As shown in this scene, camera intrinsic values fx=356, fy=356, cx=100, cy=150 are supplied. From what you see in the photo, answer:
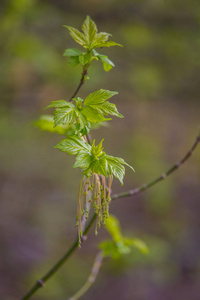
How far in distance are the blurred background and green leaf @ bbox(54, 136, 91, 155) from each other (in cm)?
234

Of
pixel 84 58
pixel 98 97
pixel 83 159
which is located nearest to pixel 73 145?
pixel 83 159

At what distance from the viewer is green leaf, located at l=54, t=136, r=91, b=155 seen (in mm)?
860

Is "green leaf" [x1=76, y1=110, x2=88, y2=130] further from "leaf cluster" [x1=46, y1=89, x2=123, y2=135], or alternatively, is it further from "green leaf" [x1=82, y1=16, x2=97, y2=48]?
"green leaf" [x1=82, y1=16, x2=97, y2=48]

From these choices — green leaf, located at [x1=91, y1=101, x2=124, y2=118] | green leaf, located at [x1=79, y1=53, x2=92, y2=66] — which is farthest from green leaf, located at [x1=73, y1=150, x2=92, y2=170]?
green leaf, located at [x1=79, y1=53, x2=92, y2=66]

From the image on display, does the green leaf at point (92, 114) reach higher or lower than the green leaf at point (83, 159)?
higher

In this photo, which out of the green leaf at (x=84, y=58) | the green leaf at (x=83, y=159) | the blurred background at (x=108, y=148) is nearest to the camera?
the green leaf at (x=83, y=159)

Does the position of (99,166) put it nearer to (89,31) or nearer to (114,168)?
(114,168)

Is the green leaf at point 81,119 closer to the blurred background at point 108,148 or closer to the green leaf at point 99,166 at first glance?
the green leaf at point 99,166

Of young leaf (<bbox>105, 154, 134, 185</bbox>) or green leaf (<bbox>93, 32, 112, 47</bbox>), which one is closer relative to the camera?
young leaf (<bbox>105, 154, 134, 185</bbox>)

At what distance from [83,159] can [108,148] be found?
6.66 m

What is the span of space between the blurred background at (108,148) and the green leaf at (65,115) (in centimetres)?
229

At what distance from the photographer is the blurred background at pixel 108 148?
10.9 feet

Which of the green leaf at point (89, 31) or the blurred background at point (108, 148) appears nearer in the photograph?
the green leaf at point (89, 31)

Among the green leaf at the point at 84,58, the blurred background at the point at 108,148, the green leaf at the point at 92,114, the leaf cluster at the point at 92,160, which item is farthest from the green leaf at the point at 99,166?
the blurred background at the point at 108,148
